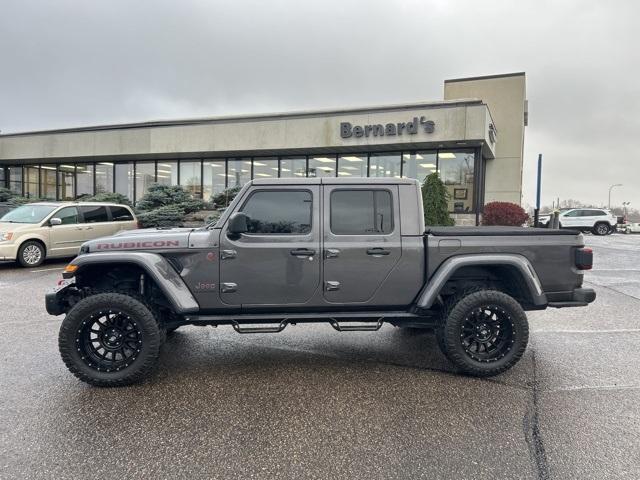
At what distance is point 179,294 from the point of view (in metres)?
4.11

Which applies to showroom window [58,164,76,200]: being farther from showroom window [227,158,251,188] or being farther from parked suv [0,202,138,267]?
parked suv [0,202,138,267]

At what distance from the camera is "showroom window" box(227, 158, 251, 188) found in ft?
73.5

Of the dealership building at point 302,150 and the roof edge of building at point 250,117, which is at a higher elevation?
the roof edge of building at point 250,117

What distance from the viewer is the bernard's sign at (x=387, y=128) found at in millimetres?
17641

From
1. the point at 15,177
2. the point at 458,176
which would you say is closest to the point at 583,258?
the point at 458,176

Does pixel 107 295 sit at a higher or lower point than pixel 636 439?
higher

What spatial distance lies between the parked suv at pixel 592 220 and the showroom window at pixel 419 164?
1448cm

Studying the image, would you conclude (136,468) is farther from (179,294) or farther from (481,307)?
(481,307)

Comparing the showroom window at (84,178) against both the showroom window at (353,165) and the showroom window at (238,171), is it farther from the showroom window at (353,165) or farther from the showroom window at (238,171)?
the showroom window at (353,165)

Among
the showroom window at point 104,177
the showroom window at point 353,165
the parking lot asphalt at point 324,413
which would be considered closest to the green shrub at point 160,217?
the showroom window at point 353,165

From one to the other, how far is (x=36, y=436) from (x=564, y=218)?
33258 millimetres

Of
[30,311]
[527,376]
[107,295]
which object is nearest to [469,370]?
[527,376]

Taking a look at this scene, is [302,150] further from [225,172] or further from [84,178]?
[84,178]

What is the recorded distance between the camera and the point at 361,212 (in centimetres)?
448
